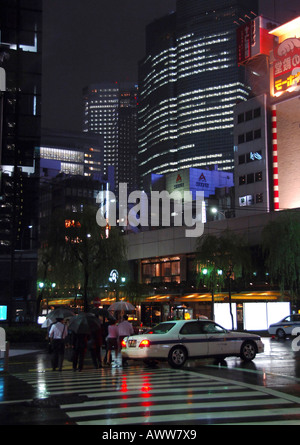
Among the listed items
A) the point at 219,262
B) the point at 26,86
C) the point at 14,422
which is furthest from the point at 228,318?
the point at 14,422

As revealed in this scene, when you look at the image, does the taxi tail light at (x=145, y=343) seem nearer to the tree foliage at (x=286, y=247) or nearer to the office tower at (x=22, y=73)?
the office tower at (x=22, y=73)

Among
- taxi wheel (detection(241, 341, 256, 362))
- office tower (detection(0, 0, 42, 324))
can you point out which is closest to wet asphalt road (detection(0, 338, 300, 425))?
taxi wheel (detection(241, 341, 256, 362))

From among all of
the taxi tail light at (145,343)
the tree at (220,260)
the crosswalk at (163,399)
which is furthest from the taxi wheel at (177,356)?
the tree at (220,260)

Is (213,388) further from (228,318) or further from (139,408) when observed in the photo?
(228,318)

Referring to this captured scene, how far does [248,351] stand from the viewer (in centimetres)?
1947

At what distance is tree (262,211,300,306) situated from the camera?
40.4 m

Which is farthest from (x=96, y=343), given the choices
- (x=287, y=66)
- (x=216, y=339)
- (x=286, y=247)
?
(x=287, y=66)

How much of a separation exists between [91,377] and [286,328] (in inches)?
893

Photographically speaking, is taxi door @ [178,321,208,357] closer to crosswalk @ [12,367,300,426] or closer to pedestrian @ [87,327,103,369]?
crosswalk @ [12,367,300,426]

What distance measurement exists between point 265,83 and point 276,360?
60.8 metres

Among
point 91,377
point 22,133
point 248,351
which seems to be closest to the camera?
point 91,377

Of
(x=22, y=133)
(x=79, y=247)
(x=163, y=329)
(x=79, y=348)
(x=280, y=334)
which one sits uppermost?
(x=22, y=133)

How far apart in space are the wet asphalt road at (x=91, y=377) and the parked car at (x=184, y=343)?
1.49 feet

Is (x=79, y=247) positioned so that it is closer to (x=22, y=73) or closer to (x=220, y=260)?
(x=22, y=73)
